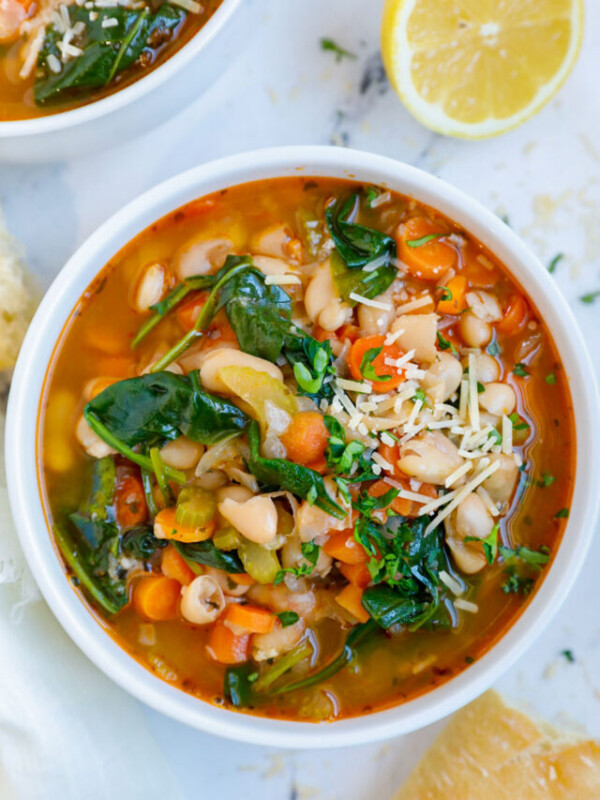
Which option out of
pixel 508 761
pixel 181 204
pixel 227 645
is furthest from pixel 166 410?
pixel 508 761

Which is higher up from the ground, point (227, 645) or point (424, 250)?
point (424, 250)

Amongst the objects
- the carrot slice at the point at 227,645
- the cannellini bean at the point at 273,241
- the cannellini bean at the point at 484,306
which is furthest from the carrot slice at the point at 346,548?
the cannellini bean at the point at 273,241

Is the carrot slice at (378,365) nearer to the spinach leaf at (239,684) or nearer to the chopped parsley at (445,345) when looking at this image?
the chopped parsley at (445,345)

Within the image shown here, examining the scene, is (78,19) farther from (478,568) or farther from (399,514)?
(478,568)

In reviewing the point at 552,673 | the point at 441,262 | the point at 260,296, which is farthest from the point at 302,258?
the point at 552,673

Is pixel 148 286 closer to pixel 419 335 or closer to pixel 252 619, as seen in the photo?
pixel 419 335

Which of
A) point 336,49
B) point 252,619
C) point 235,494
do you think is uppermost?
point 336,49
